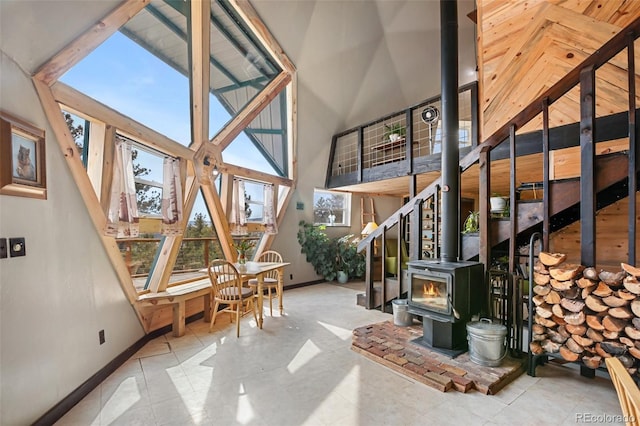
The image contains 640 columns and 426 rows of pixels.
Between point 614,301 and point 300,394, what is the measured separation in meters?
2.38

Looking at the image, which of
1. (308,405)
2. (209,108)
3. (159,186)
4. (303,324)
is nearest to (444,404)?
(308,405)

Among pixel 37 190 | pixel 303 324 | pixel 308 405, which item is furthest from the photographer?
pixel 303 324

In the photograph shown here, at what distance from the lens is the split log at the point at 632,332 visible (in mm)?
2074

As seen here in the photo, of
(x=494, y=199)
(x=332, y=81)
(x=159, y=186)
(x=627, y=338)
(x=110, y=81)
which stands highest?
(x=332, y=81)

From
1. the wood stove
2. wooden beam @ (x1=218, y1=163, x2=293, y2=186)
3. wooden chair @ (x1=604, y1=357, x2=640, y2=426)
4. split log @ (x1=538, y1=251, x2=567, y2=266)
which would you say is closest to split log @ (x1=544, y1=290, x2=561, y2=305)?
split log @ (x1=538, y1=251, x2=567, y2=266)

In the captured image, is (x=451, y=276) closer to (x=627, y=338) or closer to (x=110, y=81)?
(x=627, y=338)

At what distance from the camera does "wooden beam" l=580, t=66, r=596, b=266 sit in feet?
7.85

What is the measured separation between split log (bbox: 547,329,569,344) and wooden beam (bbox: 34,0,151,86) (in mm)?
4308

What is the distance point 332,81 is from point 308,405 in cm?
585

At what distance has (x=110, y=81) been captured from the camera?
2.90 metres

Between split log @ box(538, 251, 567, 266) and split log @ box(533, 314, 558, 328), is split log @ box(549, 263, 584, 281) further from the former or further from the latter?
split log @ box(533, 314, 558, 328)

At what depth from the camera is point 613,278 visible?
219cm

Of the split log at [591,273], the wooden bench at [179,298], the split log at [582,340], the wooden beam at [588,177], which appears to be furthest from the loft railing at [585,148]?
the wooden bench at [179,298]

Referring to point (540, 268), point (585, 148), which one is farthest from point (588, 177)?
point (540, 268)
